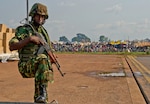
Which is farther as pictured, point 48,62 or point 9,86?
point 9,86

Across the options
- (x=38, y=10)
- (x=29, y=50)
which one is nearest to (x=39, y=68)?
(x=29, y=50)

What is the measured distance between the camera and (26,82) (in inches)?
396

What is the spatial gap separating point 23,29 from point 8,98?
3.28 m

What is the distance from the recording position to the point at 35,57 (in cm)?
414

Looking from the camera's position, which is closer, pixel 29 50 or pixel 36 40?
pixel 36 40

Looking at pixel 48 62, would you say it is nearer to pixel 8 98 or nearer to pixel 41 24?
pixel 41 24

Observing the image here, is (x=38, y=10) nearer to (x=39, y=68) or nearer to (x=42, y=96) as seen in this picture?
(x=39, y=68)

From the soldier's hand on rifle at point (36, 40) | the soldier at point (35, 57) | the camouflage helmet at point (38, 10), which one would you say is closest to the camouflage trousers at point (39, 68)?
the soldier at point (35, 57)

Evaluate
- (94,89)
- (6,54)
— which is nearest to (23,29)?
(94,89)

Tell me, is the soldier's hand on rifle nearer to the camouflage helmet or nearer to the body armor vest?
the body armor vest

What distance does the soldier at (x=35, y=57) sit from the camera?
411 cm

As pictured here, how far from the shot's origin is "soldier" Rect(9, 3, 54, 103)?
4.11 meters

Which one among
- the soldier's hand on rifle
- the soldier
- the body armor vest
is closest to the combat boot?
the soldier

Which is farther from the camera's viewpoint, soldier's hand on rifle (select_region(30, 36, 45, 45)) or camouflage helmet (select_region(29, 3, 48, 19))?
camouflage helmet (select_region(29, 3, 48, 19))
